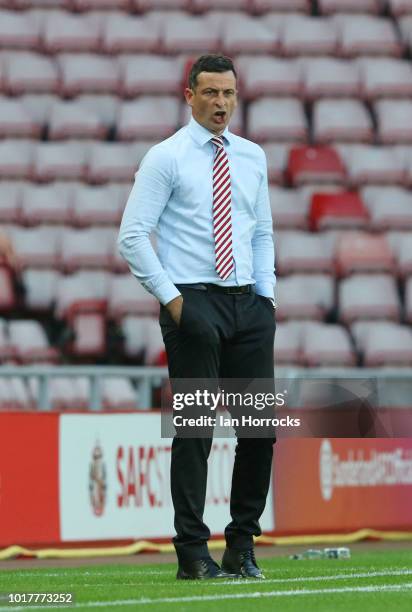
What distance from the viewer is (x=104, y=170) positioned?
48.7 feet

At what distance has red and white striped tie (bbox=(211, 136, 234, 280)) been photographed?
5934 millimetres

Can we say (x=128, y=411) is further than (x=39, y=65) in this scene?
No

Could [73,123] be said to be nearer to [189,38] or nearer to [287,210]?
[189,38]

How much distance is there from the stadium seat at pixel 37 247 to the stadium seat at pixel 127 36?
3.31 meters

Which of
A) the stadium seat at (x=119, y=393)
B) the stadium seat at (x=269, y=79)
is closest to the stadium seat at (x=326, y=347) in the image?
the stadium seat at (x=119, y=393)

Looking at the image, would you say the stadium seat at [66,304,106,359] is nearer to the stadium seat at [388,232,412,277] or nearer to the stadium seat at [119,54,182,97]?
the stadium seat at [388,232,412,277]

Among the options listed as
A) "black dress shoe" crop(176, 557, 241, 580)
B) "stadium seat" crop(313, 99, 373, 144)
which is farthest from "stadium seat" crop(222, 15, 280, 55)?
"black dress shoe" crop(176, 557, 241, 580)

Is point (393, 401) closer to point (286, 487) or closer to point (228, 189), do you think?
point (286, 487)

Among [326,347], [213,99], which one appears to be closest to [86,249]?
[326,347]

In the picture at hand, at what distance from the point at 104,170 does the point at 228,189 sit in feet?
29.3

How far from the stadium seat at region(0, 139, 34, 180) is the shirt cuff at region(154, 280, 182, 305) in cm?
901

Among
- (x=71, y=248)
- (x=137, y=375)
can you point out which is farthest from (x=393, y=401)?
(x=71, y=248)

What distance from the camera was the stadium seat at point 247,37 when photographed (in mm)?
16734

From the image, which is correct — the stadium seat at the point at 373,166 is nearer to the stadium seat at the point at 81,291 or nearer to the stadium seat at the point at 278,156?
the stadium seat at the point at 278,156
